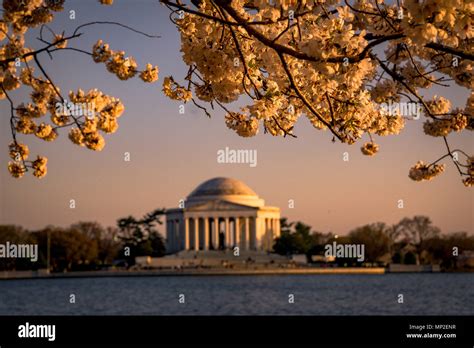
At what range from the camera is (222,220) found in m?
151

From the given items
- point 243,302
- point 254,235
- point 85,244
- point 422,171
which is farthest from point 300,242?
point 422,171

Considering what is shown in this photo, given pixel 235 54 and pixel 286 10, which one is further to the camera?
pixel 235 54

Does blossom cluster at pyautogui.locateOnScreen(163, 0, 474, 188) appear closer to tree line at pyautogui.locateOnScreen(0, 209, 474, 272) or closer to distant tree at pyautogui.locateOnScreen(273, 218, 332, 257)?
tree line at pyautogui.locateOnScreen(0, 209, 474, 272)

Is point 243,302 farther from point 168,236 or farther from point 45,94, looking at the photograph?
point 168,236

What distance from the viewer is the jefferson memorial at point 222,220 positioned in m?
146

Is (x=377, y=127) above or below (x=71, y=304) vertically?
above

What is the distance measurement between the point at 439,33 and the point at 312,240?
475 ft

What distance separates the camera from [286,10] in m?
7.18

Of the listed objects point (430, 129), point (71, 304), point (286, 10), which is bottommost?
point (71, 304)

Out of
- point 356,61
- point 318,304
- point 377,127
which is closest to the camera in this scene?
point 356,61

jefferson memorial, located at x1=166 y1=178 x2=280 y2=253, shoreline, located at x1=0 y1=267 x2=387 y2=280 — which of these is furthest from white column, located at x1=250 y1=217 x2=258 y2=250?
shoreline, located at x1=0 y1=267 x2=387 y2=280

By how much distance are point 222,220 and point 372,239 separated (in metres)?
29.9
